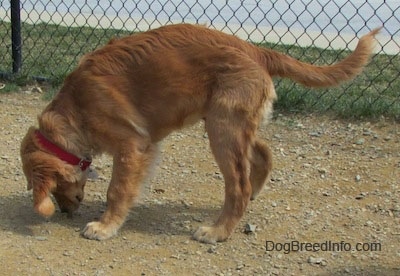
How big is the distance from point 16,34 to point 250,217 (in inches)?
139

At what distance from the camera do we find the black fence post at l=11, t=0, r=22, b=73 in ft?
20.7

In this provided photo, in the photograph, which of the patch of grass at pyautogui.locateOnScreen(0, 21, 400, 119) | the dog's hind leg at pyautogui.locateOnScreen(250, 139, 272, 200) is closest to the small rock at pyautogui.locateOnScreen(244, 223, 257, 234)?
the dog's hind leg at pyautogui.locateOnScreen(250, 139, 272, 200)

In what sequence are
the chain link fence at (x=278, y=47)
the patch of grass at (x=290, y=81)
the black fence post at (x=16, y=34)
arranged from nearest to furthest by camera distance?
the patch of grass at (x=290, y=81) → the chain link fence at (x=278, y=47) → the black fence post at (x=16, y=34)

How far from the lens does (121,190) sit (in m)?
→ 3.67

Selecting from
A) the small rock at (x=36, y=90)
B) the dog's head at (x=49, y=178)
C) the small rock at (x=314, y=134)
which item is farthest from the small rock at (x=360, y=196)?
the small rock at (x=36, y=90)

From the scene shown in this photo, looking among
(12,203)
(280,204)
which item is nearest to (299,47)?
(280,204)

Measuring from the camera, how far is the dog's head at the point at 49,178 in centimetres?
353

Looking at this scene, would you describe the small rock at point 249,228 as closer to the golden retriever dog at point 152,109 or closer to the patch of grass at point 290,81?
the golden retriever dog at point 152,109

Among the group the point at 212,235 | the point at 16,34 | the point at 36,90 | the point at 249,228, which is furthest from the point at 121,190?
the point at 16,34

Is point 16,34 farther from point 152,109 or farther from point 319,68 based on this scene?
point 319,68

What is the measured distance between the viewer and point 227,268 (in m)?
3.29

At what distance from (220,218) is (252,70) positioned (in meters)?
0.80

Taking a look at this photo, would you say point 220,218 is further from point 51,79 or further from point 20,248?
point 51,79

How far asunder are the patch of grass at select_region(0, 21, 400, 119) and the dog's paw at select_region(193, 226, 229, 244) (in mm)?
2122
